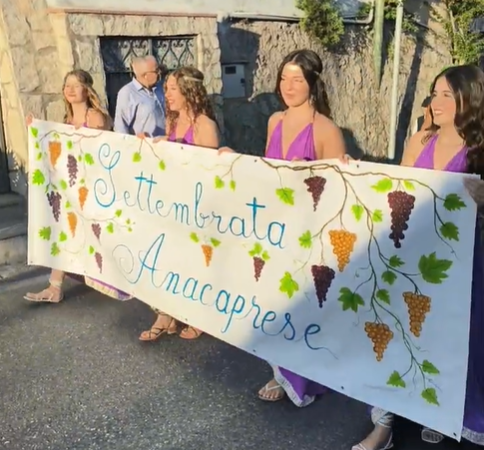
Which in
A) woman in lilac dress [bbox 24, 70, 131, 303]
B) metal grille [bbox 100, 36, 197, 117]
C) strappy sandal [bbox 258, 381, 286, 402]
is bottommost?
strappy sandal [bbox 258, 381, 286, 402]

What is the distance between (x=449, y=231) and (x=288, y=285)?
77 cm

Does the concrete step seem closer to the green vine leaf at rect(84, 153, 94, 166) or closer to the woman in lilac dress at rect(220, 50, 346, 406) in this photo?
the green vine leaf at rect(84, 153, 94, 166)

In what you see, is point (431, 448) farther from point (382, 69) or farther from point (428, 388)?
point (382, 69)

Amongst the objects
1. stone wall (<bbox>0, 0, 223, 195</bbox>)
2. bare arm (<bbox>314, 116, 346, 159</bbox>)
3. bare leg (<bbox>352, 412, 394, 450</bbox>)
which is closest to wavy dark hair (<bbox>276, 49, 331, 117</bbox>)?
bare arm (<bbox>314, 116, 346, 159</bbox>)

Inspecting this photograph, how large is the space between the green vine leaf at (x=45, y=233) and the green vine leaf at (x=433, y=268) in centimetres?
258

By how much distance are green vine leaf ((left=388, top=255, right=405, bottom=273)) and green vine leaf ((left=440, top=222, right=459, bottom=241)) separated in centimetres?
20

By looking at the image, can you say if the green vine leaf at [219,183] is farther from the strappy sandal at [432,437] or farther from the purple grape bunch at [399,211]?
the strappy sandal at [432,437]

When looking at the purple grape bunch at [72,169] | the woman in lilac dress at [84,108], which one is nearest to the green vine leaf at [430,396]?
the woman in lilac dress at [84,108]

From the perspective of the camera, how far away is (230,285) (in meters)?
2.94

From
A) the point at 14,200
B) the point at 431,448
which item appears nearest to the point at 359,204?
the point at 431,448

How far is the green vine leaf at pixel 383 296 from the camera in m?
2.35

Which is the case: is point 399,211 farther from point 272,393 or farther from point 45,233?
point 45,233

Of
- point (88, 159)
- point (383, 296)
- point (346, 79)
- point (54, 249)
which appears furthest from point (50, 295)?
point (346, 79)

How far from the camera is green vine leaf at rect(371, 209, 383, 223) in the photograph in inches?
91.6
